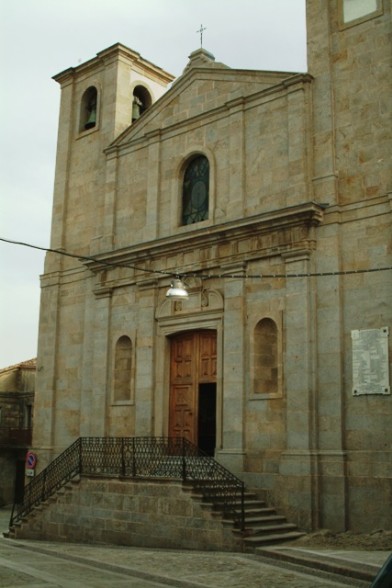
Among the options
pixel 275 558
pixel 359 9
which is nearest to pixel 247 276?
pixel 359 9

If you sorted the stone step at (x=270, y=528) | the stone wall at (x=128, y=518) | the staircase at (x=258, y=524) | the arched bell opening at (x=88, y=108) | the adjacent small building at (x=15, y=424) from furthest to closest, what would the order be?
the adjacent small building at (x=15, y=424) < the arched bell opening at (x=88, y=108) < the stone wall at (x=128, y=518) < the stone step at (x=270, y=528) < the staircase at (x=258, y=524)

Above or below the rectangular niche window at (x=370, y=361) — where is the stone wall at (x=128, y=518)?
below

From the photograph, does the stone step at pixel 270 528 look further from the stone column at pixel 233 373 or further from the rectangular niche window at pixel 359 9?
the rectangular niche window at pixel 359 9

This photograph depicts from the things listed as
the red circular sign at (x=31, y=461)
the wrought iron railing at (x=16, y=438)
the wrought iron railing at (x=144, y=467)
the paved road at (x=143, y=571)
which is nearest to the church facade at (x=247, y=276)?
the red circular sign at (x=31, y=461)

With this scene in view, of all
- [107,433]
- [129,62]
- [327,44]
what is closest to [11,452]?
[107,433]

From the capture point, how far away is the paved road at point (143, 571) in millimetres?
10414

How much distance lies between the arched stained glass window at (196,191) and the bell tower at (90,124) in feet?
9.88

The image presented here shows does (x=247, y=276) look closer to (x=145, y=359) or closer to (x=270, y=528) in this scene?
(x=145, y=359)

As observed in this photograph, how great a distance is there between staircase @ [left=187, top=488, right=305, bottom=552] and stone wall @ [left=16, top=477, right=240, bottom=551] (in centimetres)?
14

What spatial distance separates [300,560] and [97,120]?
1479 cm

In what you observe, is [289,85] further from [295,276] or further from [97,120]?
[97,120]

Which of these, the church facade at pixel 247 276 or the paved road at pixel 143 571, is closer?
the paved road at pixel 143 571

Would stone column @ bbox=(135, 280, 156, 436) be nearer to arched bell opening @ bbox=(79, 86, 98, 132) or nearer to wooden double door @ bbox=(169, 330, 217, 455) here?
wooden double door @ bbox=(169, 330, 217, 455)

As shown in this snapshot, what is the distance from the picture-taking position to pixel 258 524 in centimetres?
1377
